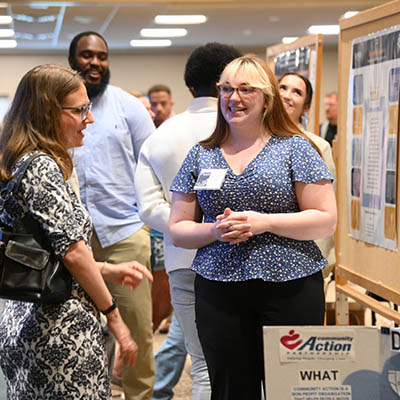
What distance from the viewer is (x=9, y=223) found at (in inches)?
74.1

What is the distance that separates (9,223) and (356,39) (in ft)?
5.59

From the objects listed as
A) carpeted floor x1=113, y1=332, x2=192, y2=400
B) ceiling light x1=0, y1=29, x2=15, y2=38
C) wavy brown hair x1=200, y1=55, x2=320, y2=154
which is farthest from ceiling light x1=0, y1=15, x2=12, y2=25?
wavy brown hair x1=200, y1=55, x2=320, y2=154

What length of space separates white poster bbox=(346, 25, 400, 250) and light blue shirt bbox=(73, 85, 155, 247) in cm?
100

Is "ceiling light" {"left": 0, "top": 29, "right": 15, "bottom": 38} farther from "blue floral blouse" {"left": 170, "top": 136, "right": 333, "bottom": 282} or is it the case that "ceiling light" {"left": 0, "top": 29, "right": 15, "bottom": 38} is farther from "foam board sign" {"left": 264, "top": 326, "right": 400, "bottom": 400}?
"foam board sign" {"left": 264, "top": 326, "right": 400, "bottom": 400}

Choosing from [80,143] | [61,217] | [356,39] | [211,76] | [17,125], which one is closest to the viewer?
[61,217]

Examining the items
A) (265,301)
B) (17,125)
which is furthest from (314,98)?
(17,125)

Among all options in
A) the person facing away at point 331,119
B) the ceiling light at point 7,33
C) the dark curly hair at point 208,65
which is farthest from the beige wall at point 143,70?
the dark curly hair at point 208,65

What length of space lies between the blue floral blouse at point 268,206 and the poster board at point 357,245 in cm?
57

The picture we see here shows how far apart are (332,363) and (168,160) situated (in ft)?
3.65

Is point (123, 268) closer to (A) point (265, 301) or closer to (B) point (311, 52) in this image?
(A) point (265, 301)

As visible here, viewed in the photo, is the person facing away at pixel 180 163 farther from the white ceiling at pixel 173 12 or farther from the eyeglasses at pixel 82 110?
the white ceiling at pixel 173 12

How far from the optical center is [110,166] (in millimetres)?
3299

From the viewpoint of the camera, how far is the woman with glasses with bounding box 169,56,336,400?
211 cm

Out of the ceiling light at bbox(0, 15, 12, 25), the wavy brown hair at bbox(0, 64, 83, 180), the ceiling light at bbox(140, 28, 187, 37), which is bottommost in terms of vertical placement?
the wavy brown hair at bbox(0, 64, 83, 180)
